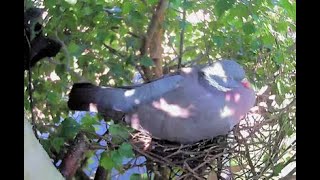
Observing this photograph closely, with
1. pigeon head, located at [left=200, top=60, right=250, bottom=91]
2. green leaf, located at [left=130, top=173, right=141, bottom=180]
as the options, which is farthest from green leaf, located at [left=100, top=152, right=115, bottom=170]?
pigeon head, located at [left=200, top=60, right=250, bottom=91]

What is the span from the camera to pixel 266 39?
112 centimetres

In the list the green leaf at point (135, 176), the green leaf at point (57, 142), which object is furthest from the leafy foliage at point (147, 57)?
the green leaf at point (135, 176)

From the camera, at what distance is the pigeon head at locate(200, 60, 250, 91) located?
3.55 ft

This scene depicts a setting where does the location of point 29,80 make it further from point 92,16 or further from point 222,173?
point 222,173

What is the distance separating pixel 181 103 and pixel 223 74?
5.1 inches

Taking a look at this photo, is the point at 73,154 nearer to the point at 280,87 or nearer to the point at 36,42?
the point at 36,42

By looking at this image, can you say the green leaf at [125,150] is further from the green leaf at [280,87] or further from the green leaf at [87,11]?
the green leaf at [280,87]

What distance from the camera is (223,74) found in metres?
1.08

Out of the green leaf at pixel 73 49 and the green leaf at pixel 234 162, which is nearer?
the green leaf at pixel 73 49

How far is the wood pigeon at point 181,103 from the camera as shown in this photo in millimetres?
1014

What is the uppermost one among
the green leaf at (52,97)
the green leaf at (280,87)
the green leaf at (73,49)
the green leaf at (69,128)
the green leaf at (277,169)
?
the green leaf at (73,49)

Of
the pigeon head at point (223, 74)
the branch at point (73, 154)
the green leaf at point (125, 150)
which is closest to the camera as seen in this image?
the green leaf at point (125, 150)
